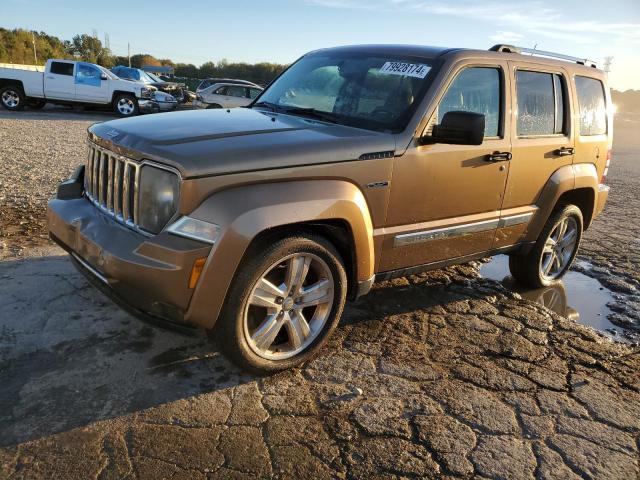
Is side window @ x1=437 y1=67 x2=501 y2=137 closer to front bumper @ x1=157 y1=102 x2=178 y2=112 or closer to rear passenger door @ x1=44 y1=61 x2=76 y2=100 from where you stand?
front bumper @ x1=157 y1=102 x2=178 y2=112

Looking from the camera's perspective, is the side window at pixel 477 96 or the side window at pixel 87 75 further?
the side window at pixel 87 75

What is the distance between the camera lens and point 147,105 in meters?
18.1

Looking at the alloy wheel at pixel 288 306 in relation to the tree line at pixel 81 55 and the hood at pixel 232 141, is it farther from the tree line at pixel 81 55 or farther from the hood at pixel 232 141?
the tree line at pixel 81 55

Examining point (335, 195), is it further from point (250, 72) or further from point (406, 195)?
point (250, 72)

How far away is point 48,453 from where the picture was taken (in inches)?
92.4

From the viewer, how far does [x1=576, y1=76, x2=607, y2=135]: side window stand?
4715 mm

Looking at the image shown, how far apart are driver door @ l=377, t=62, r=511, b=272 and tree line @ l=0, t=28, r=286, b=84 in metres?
35.5

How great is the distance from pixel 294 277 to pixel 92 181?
1445 mm

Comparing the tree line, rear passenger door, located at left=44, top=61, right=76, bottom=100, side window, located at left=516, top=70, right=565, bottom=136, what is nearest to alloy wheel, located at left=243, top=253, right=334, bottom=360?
side window, located at left=516, top=70, right=565, bottom=136

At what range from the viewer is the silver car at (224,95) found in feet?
55.7

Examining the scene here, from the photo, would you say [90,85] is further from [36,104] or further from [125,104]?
[36,104]

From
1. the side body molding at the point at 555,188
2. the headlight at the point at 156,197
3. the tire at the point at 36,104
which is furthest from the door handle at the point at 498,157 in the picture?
the tire at the point at 36,104

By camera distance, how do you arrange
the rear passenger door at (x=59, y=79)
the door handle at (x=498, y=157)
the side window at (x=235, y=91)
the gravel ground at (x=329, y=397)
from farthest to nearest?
the rear passenger door at (x=59, y=79), the side window at (x=235, y=91), the door handle at (x=498, y=157), the gravel ground at (x=329, y=397)

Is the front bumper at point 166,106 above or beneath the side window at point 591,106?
beneath
